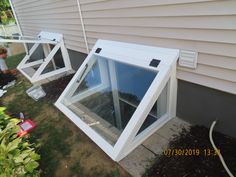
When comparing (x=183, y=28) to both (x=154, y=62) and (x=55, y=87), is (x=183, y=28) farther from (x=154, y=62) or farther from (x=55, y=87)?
(x=55, y=87)

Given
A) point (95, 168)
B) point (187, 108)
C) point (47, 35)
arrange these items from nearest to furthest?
point (95, 168), point (187, 108), point (47, 35)

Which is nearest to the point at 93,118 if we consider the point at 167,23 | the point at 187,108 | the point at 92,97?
the point at 92,97

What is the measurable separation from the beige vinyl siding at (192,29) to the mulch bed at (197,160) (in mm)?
610

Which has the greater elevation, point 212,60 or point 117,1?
point 117,1

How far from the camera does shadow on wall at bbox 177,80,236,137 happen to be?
1.89 m

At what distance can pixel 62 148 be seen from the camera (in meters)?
2.27

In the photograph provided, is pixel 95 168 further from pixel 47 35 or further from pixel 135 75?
pixel 47 35

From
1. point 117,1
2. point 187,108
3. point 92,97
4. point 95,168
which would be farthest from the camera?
point 92,97

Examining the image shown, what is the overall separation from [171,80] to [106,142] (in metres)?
1.07

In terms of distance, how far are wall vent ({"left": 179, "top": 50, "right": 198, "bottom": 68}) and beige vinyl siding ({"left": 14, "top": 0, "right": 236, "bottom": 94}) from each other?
4cm

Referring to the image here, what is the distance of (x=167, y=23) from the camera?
1976mm

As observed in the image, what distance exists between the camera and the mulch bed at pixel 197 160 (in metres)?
1.69
